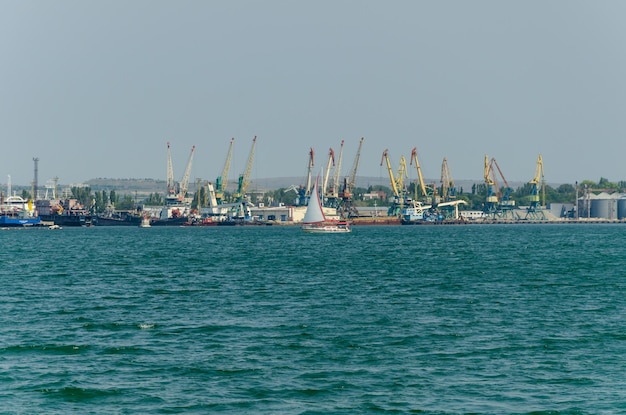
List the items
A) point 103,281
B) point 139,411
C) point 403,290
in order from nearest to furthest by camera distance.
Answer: point 139,411, point 403,290, point 103,281

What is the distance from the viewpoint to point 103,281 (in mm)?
71125

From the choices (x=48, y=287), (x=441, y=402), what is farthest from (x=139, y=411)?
(x=48, y=287)

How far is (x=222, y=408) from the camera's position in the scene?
27.5 meters

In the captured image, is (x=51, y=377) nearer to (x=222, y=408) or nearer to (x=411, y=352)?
(x=222, y=408)

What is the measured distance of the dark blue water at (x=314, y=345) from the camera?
2848 centimetres

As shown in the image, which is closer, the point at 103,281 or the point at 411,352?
the point at 411,352

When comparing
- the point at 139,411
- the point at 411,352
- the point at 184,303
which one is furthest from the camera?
the point at 184,303

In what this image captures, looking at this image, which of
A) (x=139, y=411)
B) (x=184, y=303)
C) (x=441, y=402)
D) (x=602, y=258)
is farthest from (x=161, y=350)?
(x=602, y=258)

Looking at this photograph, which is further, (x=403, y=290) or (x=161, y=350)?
(x=403, y=290)

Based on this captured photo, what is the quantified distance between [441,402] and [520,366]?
20.4 feet

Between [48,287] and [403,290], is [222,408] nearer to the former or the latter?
[403,290]

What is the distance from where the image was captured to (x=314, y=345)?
37.8m

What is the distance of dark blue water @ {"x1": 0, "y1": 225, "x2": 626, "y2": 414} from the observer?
28484 mm

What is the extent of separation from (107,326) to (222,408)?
1730cm
